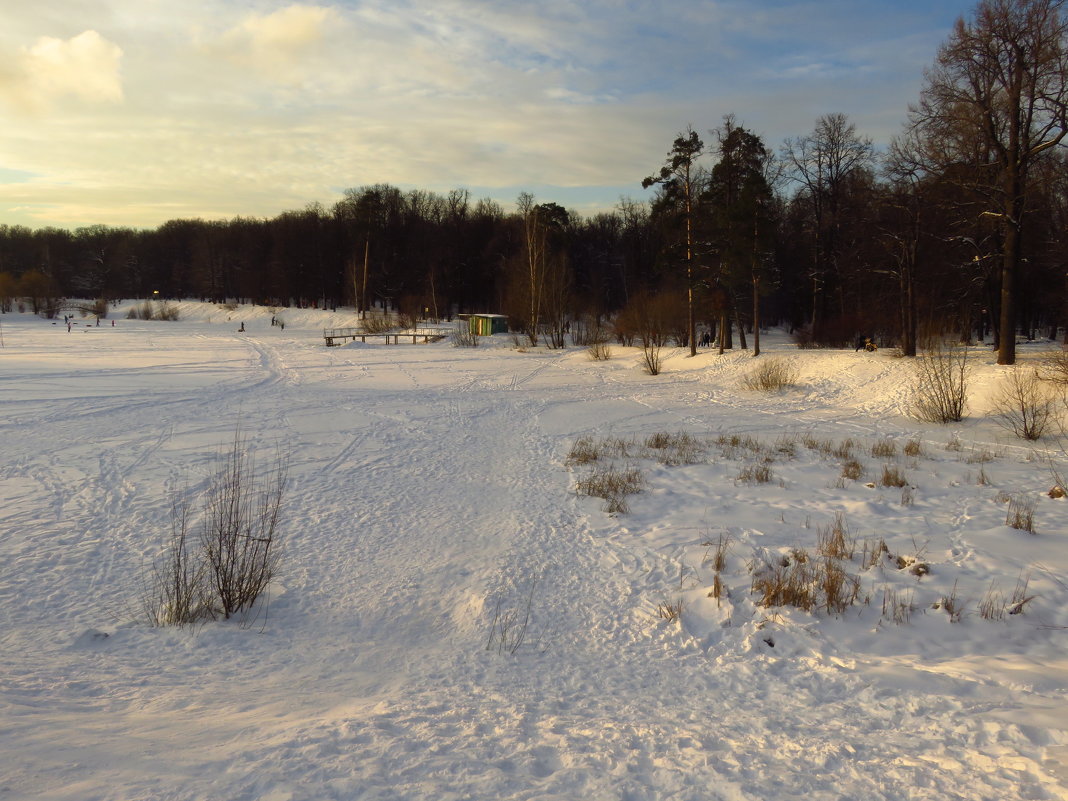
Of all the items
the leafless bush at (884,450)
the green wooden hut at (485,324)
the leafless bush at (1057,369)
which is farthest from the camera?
the green wooden hut at (485,324)

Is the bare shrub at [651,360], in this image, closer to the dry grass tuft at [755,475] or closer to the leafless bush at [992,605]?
the dry grass tuft at [755,475]

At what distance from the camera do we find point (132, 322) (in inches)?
2840

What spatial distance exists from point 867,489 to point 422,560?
705cm

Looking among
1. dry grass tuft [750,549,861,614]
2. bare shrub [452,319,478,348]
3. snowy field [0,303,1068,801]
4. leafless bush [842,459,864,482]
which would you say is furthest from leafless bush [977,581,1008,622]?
bare shrub [452,319,478,348]

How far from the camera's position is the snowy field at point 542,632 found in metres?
3.58

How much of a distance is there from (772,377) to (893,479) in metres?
13.9

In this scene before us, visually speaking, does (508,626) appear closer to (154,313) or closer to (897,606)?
(897,606)

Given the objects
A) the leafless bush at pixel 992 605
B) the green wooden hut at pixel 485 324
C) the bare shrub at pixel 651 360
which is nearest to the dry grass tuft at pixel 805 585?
the leafless bush at pixel 992 605

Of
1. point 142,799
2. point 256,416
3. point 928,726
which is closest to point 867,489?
point 928,726

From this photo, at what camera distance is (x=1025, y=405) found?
48.2 feet

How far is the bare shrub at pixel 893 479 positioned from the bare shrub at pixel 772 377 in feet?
42.8

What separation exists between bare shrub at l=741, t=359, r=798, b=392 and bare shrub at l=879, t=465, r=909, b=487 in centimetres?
1304

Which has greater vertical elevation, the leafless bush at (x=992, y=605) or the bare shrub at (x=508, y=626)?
the leafless bush at (x=992, y=605)

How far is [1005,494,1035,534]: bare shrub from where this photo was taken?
789 centimetres
